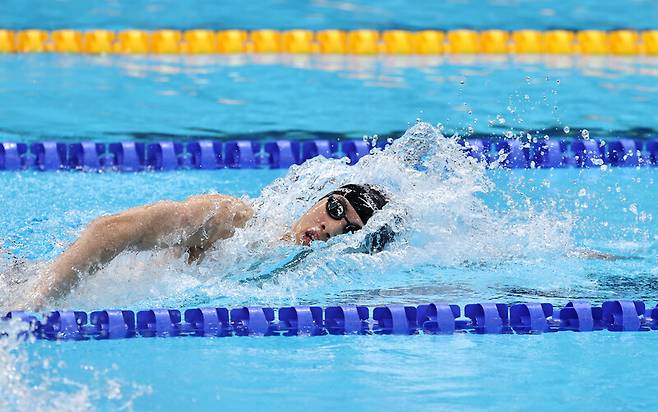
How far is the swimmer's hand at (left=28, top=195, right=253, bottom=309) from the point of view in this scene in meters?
3.27

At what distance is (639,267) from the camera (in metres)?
4.21

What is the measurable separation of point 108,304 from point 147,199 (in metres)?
1.65

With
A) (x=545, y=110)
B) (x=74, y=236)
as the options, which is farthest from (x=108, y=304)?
(x=545, y=110)

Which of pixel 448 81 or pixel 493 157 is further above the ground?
pixel 448 81

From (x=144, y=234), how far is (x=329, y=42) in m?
4.47

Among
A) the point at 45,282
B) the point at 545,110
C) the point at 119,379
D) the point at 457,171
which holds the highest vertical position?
the point at 545,110

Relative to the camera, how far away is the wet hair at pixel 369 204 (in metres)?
3.71

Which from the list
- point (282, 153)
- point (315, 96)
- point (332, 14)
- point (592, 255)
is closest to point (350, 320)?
point (592, 255)

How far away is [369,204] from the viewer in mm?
3734

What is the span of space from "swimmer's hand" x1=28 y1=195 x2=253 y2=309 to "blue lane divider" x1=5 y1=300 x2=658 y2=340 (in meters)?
0.11

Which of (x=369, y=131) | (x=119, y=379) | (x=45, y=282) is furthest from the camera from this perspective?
(x=369, y=131)

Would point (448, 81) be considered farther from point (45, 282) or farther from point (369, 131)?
point (45, 282)

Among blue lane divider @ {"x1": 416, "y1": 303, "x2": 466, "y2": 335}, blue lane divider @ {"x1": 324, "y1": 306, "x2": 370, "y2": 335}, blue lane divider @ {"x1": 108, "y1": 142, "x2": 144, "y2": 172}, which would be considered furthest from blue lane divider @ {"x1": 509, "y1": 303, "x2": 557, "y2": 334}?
blue lane divider @ {"x1": 108, "y1": 142, "x2": 144, "y2": 172}

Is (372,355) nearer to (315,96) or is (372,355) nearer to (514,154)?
(514,154)
